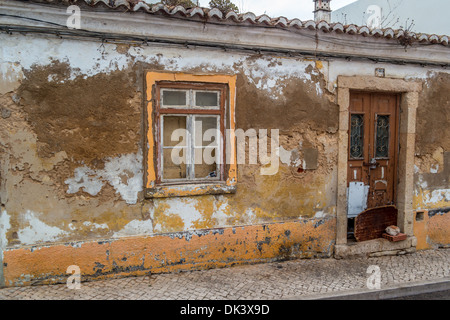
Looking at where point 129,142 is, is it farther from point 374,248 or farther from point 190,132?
point 374,248

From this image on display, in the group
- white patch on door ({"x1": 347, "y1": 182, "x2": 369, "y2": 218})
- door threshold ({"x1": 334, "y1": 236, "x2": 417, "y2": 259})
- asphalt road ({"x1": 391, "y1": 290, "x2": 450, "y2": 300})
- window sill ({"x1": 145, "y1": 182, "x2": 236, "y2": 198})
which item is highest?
window sill ({"x1": 145, "y1": 182, "x2": 236, "y2": 198})

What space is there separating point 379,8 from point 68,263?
11.7 m

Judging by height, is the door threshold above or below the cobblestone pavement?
above

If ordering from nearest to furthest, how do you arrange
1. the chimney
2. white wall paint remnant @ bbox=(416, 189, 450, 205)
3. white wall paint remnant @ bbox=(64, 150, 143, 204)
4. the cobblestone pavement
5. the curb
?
the cobblestone pavement
the curb
white wall paint remnant @ bbox=(64, 150, 143, 204)
white wall paint remnant @ bbox=(416, 189, 450, 205)
the chimney

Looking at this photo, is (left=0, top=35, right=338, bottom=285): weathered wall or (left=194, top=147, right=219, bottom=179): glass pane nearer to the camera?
(left=0, top=35, right=338, bottom=285): weathered wall

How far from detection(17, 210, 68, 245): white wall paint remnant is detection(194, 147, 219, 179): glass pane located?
2.18m

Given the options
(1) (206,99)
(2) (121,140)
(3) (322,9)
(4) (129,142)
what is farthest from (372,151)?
(3) (322,9)

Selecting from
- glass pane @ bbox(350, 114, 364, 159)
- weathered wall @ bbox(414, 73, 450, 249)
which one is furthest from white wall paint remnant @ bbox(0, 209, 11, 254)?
weathered wall @ bbox(414, 73, 450, 249)

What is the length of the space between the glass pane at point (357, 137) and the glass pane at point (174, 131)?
3089mm

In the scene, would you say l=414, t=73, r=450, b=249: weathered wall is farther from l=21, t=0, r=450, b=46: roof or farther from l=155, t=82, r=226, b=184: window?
l=155, t=82, r=226, b=184: window

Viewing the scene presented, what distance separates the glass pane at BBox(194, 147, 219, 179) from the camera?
5344mm

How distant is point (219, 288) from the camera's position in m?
4.67

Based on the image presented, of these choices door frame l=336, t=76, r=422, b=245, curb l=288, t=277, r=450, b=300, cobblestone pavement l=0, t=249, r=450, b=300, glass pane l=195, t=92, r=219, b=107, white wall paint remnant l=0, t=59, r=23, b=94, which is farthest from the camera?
door frame l=336, t=76, r=422, b=245
